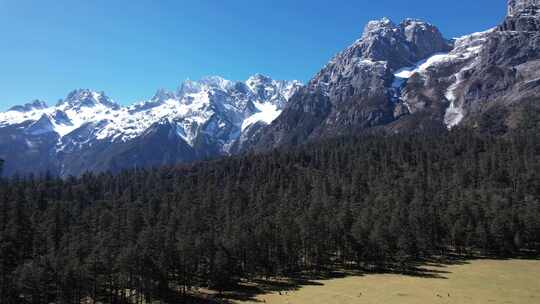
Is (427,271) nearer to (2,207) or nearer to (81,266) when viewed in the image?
(81,266)

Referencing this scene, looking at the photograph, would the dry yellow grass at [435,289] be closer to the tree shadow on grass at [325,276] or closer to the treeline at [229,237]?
the tree shadow on grass at [325,276]

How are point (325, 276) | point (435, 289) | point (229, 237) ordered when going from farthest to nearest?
point (325, 276) → point (229, 237) → point (435, 289)

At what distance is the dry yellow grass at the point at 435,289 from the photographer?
94000 millimetres

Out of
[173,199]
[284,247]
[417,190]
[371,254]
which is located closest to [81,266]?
[284,247]

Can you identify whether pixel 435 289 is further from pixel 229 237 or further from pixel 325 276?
pixel 229 237

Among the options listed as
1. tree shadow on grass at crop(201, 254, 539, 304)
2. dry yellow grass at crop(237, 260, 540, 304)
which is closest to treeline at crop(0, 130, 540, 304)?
tree shadow on grass at crop(201, 254, 539, 304)

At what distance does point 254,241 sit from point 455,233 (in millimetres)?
68054

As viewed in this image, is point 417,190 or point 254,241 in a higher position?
point 417,190

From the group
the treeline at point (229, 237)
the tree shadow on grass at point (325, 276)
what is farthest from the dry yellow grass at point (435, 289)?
the treeline at point (229, 237)

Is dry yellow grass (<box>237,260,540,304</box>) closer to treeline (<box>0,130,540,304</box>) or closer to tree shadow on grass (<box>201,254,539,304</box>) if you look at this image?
tree shadow on grass (<box>201,254,539,304</box>)

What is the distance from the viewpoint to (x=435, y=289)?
102625mm

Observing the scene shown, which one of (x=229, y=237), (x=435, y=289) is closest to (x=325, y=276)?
(x=229, y=237)

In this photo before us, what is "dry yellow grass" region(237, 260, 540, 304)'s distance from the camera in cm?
9400

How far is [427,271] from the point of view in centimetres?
12475
